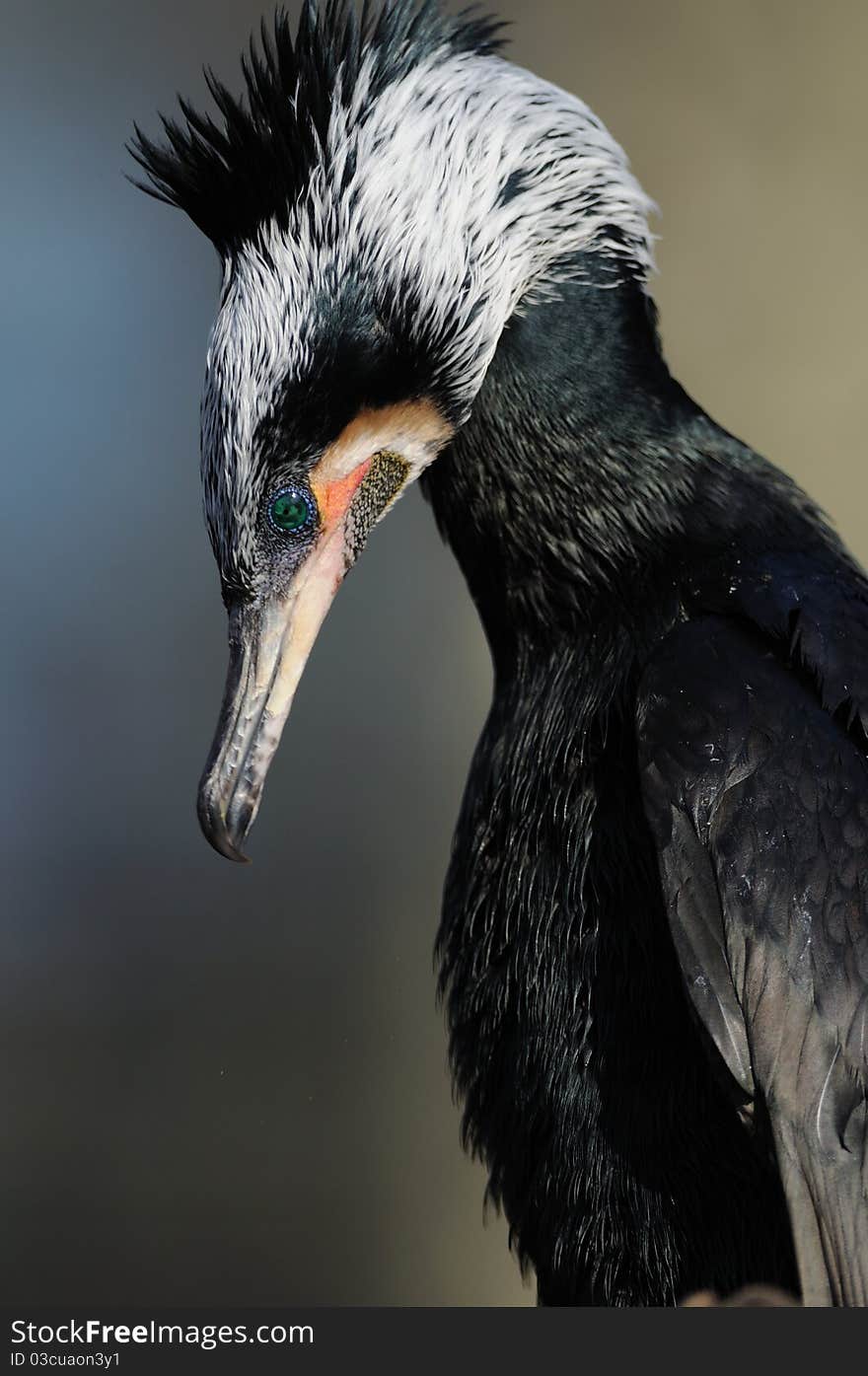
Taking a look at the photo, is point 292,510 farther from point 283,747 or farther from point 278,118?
point 283,747

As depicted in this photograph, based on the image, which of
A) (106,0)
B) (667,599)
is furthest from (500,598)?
(106,0)

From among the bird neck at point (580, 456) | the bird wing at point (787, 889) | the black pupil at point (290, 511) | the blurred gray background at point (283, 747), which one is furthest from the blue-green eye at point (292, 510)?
the blurred gray background at point (283, 747)

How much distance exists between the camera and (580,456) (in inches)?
43.4

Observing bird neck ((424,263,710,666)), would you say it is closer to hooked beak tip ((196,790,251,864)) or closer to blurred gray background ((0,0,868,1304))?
hooked beak tip ((196,790,251,864))

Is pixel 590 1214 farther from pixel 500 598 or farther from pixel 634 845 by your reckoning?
pixel 500 598

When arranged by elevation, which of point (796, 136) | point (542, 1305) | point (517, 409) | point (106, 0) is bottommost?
point (542, 1305)

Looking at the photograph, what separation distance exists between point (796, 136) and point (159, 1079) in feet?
5.80

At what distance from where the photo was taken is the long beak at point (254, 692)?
1066 millimetres

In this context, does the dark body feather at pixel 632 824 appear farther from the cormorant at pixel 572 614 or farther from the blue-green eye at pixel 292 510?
the blue-green eye at pixel 292 510

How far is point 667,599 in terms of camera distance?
109 centimetres

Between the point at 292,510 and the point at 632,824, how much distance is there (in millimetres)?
303

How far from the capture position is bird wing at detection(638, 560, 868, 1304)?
946mm

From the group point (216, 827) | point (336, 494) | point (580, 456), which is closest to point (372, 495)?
point (336, 494)

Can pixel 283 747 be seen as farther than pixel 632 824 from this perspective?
Yes
